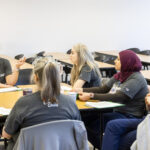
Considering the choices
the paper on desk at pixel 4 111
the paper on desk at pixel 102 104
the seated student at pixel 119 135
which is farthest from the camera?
the paper on desk at pixel 102 104

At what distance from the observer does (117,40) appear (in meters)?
8.64

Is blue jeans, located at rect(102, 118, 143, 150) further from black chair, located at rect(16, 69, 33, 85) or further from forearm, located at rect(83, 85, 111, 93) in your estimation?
black chair, located at rect(16, 69, 33, 85)

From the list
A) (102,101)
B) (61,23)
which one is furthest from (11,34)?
(102,101)

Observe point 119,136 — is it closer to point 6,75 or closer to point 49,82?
point 49,82

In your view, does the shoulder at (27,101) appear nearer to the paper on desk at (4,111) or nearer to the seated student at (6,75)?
the paper on desk at (4,111)

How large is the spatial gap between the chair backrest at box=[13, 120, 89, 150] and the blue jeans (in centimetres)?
61

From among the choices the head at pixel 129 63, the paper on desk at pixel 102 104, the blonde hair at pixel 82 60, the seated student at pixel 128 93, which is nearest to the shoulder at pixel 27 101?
the paper on desk at pixel 102 104

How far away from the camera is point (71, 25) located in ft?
26.4

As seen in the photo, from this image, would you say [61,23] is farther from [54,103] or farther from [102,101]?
[54,103]

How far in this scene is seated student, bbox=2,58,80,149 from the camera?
219 centimetres

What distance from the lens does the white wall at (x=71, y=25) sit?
7.50m

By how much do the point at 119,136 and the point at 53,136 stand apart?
0.87 m

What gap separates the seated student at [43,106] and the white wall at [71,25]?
540 cm

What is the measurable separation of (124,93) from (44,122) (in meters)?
1.10
